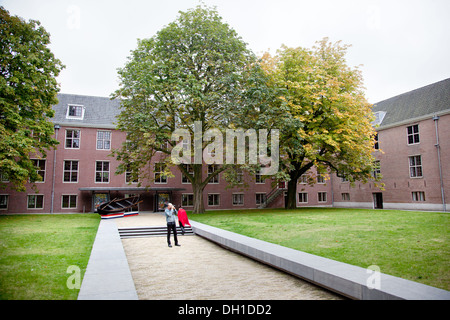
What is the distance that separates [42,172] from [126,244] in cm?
2309

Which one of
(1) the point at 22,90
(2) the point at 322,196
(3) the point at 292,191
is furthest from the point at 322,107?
(1) the point at 22,90

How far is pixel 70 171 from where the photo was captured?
3278 cm

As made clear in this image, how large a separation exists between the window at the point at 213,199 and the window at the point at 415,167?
21360 mm

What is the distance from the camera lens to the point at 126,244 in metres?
14.0

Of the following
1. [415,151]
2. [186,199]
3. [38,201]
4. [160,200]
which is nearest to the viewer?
[38,201]

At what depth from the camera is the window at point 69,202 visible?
32.2 metres

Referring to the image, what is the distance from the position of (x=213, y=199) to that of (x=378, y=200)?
64.8 ft

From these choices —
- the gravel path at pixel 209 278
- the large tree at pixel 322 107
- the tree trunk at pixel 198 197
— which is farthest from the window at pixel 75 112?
the gravel path at pixel 209 278

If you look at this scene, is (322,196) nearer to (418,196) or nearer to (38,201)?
(418,196)

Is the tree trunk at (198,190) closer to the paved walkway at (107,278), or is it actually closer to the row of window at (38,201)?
the row of window at (38,201)

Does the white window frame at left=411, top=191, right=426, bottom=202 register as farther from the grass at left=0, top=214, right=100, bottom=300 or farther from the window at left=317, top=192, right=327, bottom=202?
the grass at left=0, top=214, right=100, bottom=300

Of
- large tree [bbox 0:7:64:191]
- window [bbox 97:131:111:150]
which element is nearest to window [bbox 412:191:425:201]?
window [bbox 97:131:111:150]
